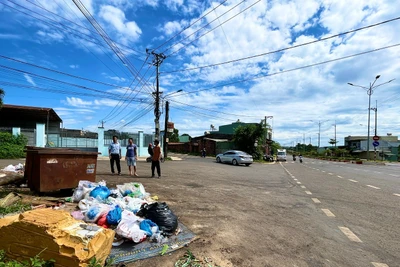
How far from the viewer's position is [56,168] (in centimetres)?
681

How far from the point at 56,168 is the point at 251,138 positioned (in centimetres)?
3179

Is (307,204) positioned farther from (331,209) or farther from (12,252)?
(12,252)

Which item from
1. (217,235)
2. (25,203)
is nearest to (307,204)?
(217,235)

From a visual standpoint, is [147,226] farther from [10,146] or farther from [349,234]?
[10,146]

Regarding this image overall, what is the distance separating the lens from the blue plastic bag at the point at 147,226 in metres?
4.05

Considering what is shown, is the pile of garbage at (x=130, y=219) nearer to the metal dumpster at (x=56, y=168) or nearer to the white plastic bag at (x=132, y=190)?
the white plastic bag at (x=132, y=190)

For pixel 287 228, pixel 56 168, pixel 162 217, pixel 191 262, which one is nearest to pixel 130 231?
pixel 162 217

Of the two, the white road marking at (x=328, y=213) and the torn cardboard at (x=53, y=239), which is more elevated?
the torn cardboard at (x=53, y=239)

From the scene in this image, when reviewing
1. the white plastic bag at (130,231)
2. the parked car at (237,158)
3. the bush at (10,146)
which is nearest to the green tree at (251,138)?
the parked car at (237,158)

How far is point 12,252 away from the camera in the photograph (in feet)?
9.88

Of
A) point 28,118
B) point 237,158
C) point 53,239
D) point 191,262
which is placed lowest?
point 237,158

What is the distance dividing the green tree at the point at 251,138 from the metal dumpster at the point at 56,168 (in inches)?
1202

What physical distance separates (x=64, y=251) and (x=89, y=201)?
2607 mm

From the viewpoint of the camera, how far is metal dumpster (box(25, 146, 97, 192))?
6566 millimetres
